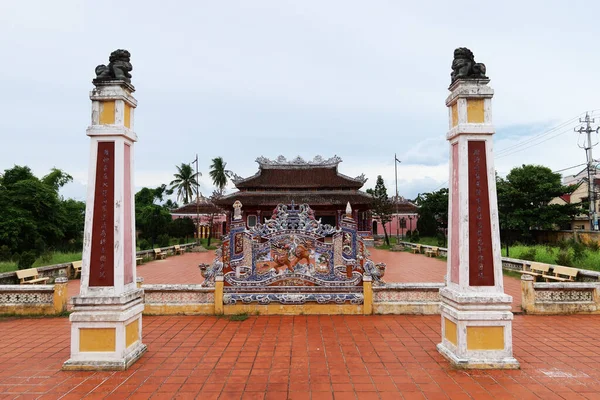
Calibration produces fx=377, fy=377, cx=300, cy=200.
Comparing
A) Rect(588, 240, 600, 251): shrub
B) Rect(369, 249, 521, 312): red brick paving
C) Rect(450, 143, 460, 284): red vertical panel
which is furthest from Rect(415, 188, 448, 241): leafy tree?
Rect(450, 143, 460, 284): red vertical panel

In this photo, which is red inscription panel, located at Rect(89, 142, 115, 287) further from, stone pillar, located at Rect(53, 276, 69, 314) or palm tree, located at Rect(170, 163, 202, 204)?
palm tree, located at Rect(170, 163, 202, 204)

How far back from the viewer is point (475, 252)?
528cm

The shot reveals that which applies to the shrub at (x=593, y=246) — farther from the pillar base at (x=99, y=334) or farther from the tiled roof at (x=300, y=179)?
the tiled roof at (x=300, y=179)

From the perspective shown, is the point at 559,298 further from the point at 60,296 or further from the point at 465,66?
the point at 60,296

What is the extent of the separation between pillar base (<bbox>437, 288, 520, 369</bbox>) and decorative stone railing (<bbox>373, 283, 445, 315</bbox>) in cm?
270

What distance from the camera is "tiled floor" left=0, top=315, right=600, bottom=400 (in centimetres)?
441

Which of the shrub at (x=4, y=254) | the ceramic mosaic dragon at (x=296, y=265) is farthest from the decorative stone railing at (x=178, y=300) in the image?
the shrub at (x=4, y=254)

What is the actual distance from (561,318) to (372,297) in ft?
12.5

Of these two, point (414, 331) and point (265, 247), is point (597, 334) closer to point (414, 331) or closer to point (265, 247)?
point (414, 331)

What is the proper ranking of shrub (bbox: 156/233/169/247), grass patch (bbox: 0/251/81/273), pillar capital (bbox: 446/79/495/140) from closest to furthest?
pillar capital (bbox: 446/79/495/140) < grass patch (bbox: 0/251/81/273) < shrub (bbox: 156/233/169/247)

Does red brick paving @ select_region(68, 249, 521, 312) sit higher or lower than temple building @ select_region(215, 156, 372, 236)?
lower

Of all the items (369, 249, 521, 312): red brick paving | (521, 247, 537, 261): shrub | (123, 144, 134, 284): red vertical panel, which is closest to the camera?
(123, 144, 134, 284): red vertical panel

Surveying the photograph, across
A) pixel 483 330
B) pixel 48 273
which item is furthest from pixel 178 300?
pixel 48 273

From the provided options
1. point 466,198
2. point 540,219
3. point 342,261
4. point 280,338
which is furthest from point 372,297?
point 540,219
